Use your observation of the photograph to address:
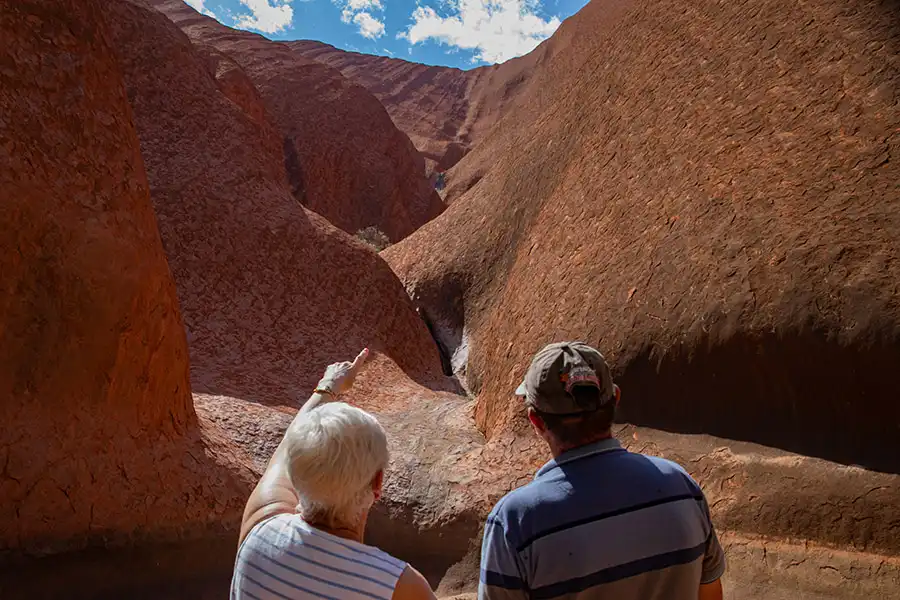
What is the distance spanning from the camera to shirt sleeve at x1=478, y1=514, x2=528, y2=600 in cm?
145

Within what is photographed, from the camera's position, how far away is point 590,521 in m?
1.46

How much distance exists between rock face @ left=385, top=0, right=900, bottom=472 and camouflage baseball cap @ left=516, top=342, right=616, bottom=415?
3.18 m

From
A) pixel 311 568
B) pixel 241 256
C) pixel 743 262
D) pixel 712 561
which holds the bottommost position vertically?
pixel 712 561

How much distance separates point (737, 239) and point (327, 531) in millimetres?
4366

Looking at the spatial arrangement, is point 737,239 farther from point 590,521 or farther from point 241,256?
point 241,256

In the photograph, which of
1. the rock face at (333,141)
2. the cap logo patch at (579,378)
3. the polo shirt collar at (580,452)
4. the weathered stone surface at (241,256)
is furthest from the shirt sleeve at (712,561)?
the rock face at (333,141)

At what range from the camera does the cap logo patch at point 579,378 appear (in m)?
1.59

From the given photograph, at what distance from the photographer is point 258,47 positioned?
20969mm

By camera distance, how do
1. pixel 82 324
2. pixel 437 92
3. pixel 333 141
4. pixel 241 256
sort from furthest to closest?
pixel 437 92 < pixel 333 141 < pixel 241 256 < pixel 82 324

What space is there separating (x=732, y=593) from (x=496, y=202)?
7711 mm

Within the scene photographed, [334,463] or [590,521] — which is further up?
[334,463]

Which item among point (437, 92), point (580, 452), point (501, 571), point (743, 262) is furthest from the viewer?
point (437, 92)

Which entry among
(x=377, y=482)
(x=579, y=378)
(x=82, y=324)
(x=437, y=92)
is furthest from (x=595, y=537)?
(x=437, y=92)

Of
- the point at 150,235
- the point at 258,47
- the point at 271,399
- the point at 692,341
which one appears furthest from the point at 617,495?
the point at 258,47
